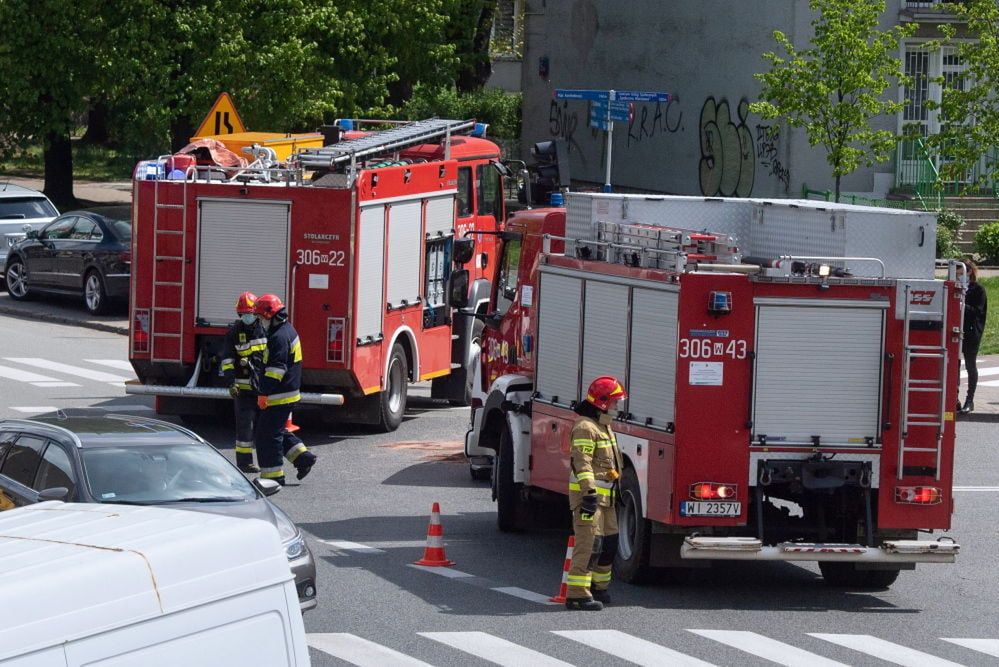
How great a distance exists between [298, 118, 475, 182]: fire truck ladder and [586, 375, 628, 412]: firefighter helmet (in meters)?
7.13

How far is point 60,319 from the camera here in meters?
28.2

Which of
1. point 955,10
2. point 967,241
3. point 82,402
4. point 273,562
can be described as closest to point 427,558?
point 273,562

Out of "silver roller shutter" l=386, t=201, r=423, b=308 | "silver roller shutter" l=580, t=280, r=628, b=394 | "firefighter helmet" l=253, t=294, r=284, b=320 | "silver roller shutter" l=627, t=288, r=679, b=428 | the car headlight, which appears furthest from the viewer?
"silver roller shutter" l=386, t=201, r=423, b=308

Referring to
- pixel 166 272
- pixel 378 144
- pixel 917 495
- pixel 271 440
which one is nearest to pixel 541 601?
pixel 917 495

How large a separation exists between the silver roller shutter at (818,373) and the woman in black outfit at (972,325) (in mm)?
9484

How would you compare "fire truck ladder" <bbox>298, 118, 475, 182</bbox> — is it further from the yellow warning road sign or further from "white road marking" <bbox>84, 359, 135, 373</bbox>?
"white road marking" <bbox>84, 359, 135, 373</bbox>

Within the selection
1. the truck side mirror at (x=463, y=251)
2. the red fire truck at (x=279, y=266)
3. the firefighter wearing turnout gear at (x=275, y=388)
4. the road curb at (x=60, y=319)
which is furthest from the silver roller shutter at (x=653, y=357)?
the road curb at (x=60, y=319)

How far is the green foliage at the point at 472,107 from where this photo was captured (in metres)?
40.3

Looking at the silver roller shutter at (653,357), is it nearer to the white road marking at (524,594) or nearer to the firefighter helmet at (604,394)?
the firefighter helmet at (604,394)

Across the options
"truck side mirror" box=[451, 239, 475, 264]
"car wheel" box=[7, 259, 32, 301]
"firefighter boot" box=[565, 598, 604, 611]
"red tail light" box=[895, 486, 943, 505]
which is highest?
"truck side mirror" box=[451, 239, 475, 264]

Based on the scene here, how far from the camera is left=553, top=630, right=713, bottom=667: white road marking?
9.86m

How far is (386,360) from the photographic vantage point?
1848 centimetres

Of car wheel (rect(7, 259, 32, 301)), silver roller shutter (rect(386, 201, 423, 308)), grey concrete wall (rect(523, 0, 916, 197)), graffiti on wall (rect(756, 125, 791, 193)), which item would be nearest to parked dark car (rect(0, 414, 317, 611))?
silver roller shutter (rect(386, 201, 423, 308))

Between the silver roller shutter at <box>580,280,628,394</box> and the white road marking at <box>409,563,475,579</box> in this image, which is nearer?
the silver roller shutter at <box>580,280,628,394</box>
